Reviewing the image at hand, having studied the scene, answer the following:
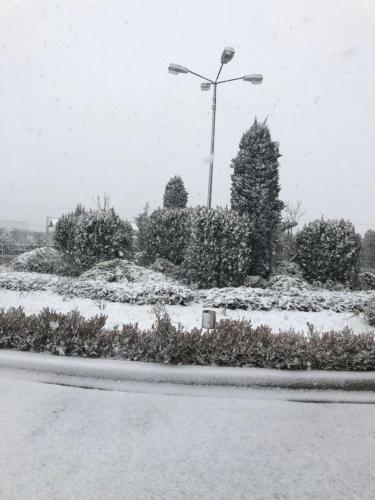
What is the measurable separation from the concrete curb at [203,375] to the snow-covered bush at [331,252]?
6.26 meters

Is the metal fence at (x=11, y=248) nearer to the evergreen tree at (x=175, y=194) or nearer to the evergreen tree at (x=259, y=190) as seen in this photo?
the evergreen tree at (x=175, y=194)

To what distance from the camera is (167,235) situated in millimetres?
13023

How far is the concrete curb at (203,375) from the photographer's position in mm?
3604

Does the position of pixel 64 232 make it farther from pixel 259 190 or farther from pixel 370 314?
pixel 370 314

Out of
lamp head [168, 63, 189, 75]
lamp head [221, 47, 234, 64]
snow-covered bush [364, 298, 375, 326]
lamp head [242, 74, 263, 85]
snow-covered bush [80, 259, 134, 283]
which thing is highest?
lamp head [168, 63, 189, 75]

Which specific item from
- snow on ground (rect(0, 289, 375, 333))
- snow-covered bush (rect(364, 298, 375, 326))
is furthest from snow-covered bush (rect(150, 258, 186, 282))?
snow-covered bush (rect(364, 298, 375, 326))

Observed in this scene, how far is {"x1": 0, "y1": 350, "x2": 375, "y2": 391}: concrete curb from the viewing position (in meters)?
3.60

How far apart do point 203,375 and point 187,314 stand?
2518 millimetres

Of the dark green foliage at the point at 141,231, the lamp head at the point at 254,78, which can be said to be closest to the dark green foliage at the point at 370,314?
the lamp head at the point at 254,78

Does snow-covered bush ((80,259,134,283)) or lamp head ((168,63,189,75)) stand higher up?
lamp head ((168,63,189,75))

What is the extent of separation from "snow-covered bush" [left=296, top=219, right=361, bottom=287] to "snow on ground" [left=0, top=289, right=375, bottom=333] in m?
3.35

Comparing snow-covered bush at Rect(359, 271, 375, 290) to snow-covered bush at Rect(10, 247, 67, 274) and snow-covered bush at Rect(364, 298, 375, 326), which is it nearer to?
snow-covered bush at Rect(364, 298, 375, 326)

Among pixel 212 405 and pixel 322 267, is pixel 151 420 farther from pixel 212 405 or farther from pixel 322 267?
pixel 322 267

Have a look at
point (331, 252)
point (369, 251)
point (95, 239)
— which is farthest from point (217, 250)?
point (369, 251)
